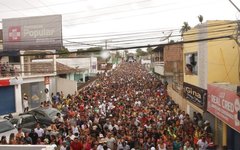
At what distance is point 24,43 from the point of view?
1371 inches

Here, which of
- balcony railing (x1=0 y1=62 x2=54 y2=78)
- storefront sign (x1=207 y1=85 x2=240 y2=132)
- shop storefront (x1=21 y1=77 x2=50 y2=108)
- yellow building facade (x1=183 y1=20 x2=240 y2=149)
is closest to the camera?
storefront sign (x1=207 y1=85 x2=240 y2=132)

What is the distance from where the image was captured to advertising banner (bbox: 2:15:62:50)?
3366cm

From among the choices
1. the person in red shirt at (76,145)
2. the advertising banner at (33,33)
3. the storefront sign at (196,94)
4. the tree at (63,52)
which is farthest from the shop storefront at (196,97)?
the advertising banner at (33,33)

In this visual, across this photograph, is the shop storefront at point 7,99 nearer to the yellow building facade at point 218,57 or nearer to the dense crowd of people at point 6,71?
the dense crowd of people at point 6,71

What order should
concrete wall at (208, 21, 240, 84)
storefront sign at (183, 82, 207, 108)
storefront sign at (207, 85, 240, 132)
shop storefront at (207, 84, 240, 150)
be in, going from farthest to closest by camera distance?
storefront sign at (183, 82, 207, 108)
concrete wall at (208, 21, 240, 84)
shop storefront at (207, 84, 240, 150)
storefront sign at (207, 85, 240, 132)

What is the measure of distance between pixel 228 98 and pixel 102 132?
6.43m

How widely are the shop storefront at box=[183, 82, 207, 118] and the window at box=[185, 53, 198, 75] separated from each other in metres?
0.81

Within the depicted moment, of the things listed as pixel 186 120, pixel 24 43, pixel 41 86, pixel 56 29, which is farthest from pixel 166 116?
pixel 24 43

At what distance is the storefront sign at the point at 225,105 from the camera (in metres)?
12.1

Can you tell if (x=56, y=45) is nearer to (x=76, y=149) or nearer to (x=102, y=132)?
(x=102, y=132)

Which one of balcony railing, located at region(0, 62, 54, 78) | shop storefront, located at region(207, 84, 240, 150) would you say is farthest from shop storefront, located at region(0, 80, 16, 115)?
shop storefront, located at region(207, 84, 240, 150)

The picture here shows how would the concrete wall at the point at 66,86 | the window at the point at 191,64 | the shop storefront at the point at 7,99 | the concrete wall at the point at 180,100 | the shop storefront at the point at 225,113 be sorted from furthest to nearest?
the concrete wall at the point at 66,86
the shop storefront at the point at 7,99
the concrete wall at the point at 180,100
the window at the point at 191,64
the shop storefront at the point at 225,113

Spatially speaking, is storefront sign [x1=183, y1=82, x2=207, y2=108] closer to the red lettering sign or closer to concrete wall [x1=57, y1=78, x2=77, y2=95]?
the red lettering sign

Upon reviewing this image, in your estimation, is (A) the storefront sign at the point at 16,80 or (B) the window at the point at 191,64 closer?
(B) the window at the point at 191,64
